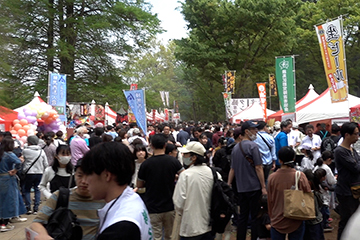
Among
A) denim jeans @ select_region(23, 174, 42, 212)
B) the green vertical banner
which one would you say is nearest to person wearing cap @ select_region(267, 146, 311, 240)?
denim jeans @ select_region(23, 174, 42, 212)

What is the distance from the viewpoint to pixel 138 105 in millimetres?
13281

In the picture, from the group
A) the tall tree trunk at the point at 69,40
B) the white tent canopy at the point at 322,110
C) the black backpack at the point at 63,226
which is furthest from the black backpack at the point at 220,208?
the tall tree trunk at the point at 69,40

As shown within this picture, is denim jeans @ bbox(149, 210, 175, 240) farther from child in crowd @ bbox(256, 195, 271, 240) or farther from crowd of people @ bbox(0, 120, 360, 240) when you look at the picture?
child in crowd @ bbox(256, 195, 271, 240)

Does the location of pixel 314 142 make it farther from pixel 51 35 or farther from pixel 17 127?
pixel 51 35

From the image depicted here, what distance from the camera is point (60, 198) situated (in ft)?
9.55

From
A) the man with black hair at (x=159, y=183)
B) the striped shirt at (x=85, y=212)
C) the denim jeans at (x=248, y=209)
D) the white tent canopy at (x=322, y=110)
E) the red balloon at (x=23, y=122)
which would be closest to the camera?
the striped shirt at (x=85, y=212)

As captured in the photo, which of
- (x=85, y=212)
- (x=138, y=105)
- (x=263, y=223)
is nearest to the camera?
(x=85, y=212)

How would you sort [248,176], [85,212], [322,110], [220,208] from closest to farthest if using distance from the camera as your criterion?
[85,212] → [220,208] → [248,176] → [322,110]

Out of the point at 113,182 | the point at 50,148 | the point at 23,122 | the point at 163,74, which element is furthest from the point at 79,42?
the point at 163,74

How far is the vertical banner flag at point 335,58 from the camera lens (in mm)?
10383

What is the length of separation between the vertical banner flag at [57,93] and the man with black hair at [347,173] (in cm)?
1355

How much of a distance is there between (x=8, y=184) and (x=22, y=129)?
6.30 m

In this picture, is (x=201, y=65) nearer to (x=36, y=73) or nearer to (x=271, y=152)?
(x=36, y=73)

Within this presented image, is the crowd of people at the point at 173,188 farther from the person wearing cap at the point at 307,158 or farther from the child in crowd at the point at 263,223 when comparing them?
the person wearing cap at the point at 307,158
